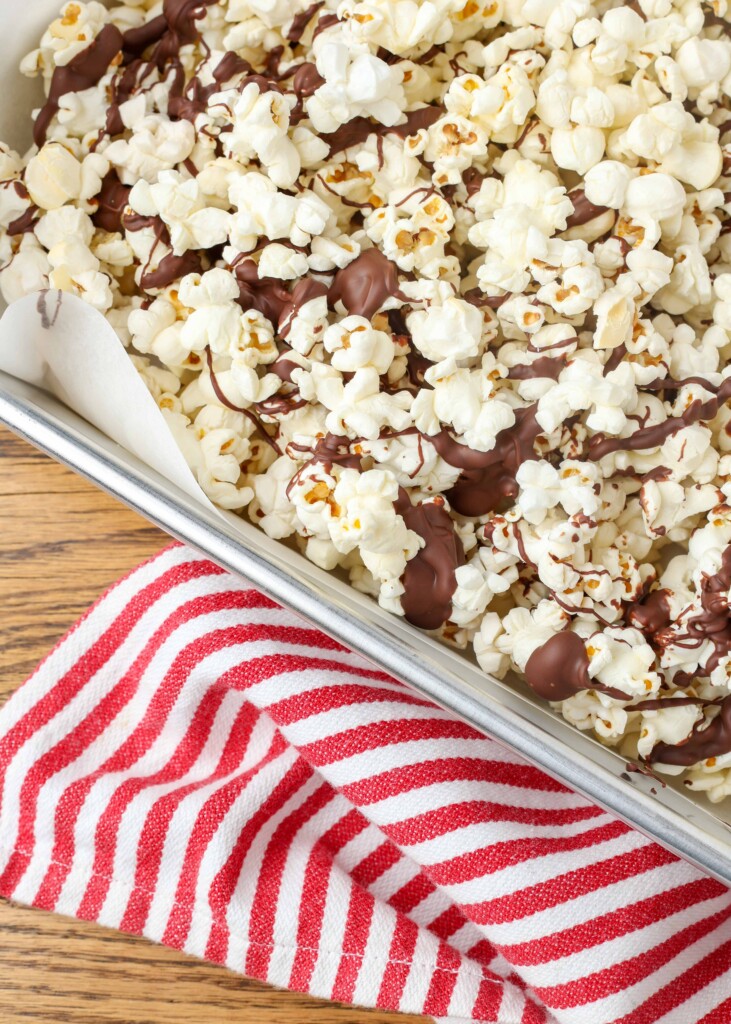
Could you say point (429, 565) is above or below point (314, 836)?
above

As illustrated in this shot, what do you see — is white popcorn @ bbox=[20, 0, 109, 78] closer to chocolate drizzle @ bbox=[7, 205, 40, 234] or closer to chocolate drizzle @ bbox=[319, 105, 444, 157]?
chocolate drizzle @ bbox=[7, 205, 40, 234]

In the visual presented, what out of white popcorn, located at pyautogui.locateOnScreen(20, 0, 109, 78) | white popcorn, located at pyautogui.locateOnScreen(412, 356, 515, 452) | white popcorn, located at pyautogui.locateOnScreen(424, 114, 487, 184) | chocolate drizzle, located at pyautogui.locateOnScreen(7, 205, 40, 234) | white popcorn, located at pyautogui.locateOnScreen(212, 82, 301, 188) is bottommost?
white popcorn, located at pyautogui.locateOnScreen(412, 356, 515, 452)

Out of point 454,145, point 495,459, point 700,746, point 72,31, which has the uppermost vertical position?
point 72,31

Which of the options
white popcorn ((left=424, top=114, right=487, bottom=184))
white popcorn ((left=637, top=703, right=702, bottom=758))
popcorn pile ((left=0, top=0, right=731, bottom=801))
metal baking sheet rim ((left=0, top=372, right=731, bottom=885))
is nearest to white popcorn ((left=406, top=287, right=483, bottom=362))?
popcorn pile ((left=0, top=0, right=731, bottom=801))

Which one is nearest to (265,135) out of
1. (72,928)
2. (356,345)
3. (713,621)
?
(356,345)

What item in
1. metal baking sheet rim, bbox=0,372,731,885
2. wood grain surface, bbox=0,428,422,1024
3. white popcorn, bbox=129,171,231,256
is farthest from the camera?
wood grain surface, bbox=0,428,422,1024

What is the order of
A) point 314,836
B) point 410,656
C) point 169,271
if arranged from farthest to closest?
point 314,836 < point 169,271 < point 410,656

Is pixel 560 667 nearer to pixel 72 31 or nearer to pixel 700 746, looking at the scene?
pixel 700 746

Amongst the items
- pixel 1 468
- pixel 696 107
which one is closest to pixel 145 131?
pixel 1 468
